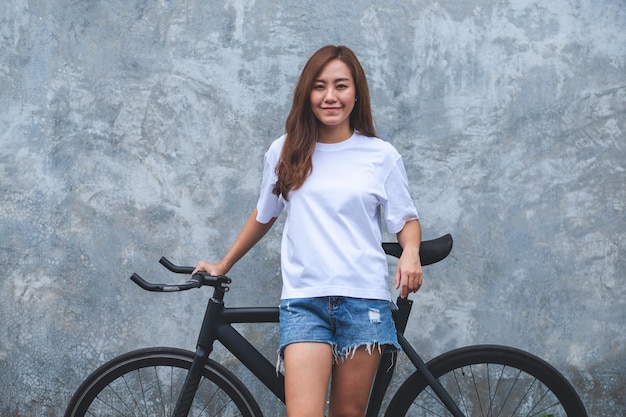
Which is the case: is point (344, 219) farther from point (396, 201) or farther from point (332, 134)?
point (332, 134)

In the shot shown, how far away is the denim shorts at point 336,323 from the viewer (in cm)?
304

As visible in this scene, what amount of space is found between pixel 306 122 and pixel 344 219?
0.41 meters

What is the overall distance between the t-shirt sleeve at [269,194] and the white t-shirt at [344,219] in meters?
0.15

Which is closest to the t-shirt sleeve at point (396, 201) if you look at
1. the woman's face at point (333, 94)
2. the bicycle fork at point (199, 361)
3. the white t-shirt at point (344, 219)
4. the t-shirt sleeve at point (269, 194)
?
the white t-shirt at point (344, 219)

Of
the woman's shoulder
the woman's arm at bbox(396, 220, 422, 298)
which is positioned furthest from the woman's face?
the woman's arm at bbox(396, 220, 422, 298)

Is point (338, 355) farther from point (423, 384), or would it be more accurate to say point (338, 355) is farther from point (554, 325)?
point (554, 325)

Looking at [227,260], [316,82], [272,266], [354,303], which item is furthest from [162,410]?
[316,82]

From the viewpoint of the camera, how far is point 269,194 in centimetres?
332

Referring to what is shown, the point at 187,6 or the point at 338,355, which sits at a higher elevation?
the point at 187,6

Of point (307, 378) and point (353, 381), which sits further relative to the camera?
point (353, 381)

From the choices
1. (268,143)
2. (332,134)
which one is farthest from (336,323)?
(268,143)

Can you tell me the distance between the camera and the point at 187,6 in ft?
14.3

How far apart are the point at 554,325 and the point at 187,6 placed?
8.18 feet

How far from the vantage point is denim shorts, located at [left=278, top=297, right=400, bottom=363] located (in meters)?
3.04
